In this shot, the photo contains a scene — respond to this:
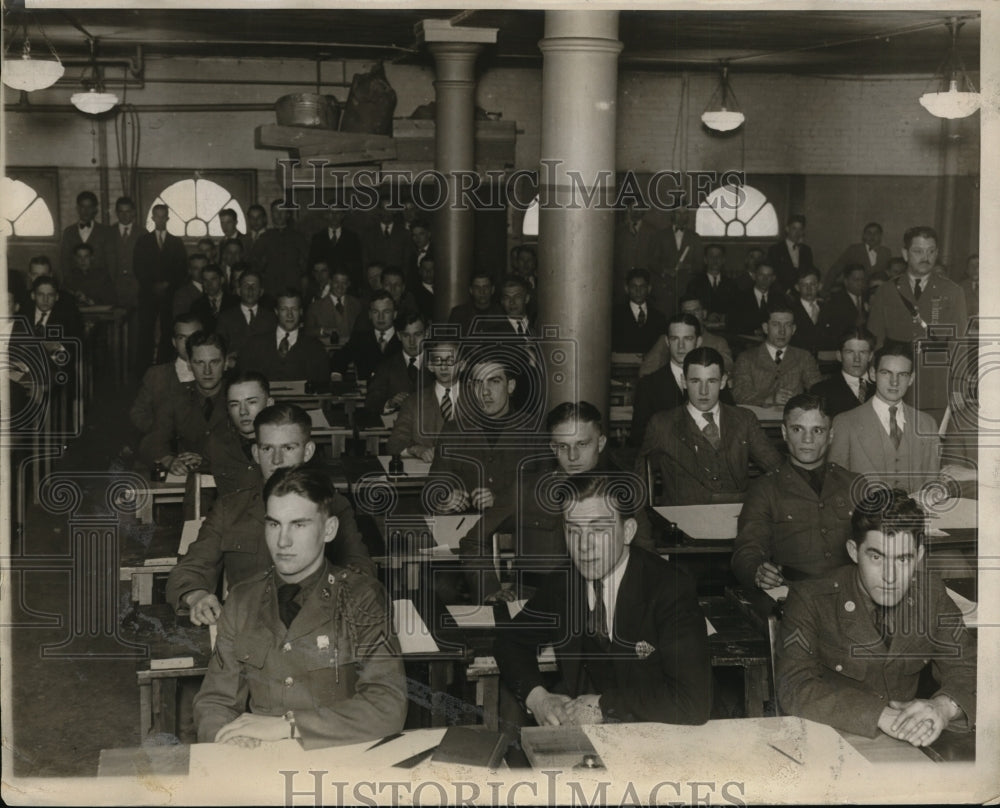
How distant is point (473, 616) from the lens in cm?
362

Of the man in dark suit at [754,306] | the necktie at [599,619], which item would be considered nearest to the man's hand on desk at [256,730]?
the necktie at [599,619]

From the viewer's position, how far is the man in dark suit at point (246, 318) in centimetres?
823

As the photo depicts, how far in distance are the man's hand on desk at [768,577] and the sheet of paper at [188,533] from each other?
2.01m

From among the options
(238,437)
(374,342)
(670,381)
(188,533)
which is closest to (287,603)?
(188,533)

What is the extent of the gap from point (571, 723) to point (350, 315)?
6.30 meters

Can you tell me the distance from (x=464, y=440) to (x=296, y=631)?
7.17 ft

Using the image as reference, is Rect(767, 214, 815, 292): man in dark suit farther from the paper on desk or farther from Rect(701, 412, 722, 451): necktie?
the paper on desk

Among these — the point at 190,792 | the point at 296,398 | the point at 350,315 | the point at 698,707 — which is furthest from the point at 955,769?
the point at 350,315

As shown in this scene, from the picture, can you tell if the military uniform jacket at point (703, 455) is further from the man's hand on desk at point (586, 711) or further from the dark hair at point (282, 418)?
the man's hand on desk at point (586, 711)

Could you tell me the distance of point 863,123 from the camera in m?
12.3

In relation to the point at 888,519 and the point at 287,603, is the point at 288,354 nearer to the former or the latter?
the point at 287,603

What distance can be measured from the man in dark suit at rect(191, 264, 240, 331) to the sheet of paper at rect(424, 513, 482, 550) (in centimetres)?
479

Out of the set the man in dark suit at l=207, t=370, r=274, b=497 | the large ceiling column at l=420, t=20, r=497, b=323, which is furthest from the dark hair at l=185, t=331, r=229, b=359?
the large ceiling column at l=420, t=20, r=497, b=323

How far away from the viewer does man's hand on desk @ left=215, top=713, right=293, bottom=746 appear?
286 cm
